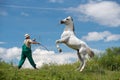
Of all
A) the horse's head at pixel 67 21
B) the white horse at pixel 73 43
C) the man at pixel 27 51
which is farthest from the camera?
the horse's head at pixel 67 21

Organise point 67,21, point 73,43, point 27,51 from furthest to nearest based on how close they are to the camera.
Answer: point 67,21 < point 73,43 < point 27,51

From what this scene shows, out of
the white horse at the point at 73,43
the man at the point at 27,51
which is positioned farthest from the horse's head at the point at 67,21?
the man at the point at 27,51

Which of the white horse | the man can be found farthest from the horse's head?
the man

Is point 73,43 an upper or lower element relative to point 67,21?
lower

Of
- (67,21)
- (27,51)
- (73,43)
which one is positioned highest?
(67,21)

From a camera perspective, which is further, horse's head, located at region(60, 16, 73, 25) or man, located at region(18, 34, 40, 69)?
horse's head, located at region(60, 16, 73, 25)

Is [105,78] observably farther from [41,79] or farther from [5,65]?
[5,65]

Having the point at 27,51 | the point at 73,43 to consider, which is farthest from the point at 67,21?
the point at 27,51

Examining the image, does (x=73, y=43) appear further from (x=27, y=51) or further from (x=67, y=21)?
(x=27, y=51)

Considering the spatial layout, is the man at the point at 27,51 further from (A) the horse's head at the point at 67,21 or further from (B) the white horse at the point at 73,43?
(A) the horse's head at the point at 67,21

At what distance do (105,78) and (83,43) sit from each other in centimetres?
187

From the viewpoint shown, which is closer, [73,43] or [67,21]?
[73,43]

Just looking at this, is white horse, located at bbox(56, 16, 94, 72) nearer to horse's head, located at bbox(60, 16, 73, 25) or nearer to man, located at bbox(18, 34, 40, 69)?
A: horse's head, located at bbox(60, 16, 73, 25)

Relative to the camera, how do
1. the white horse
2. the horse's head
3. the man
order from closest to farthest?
the man → the white horse → the horse's head
